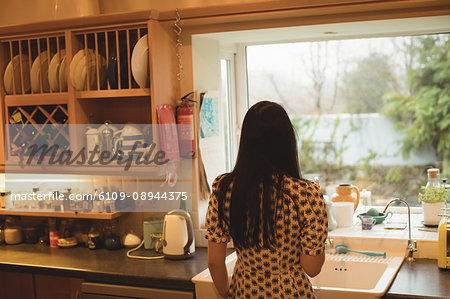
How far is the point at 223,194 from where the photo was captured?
1.78m

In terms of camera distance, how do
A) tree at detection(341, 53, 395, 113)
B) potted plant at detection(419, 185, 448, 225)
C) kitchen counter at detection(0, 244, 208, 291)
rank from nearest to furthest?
1. kitchen counter at detection(0, 244, 208, 291)
2. potted plant at detection(419, 185, 448, 225)
3. tree at detection(341, 53, 395, 113)

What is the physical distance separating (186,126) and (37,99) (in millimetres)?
830

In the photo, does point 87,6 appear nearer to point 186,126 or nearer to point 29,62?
point 29,62

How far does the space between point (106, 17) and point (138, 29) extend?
18 cm

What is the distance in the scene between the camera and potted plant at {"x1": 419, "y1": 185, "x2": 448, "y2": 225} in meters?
2.51

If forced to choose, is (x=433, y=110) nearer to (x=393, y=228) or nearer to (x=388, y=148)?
(x=388, y=148)

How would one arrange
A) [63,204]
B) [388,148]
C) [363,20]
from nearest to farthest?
[363,20], [63,204], [388,148]

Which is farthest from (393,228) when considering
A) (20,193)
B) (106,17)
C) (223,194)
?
(20,193)

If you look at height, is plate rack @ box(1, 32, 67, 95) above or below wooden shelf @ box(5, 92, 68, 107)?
above

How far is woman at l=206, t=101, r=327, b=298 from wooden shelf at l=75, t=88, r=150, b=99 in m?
0.94

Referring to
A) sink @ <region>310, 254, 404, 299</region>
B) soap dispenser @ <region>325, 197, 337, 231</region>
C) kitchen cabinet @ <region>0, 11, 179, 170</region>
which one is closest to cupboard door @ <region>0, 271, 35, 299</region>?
kitchen cabinet @ <region>0, 11, 179, 170</region>

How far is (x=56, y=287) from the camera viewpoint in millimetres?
2576

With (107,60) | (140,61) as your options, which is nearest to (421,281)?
(140,61)

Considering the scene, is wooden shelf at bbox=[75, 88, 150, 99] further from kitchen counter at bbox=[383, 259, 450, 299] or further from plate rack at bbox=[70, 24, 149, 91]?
kitchen counter at bbox=[383, 259, 450, 299]
